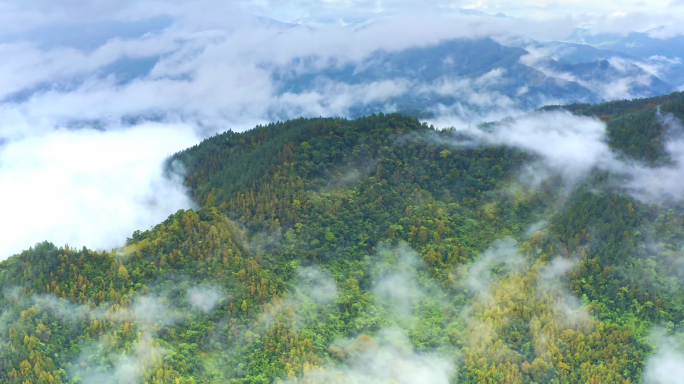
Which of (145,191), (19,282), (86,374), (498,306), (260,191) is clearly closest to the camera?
(86,374)

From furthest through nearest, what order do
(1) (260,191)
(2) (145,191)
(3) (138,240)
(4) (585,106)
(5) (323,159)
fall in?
(4) (585,106) < (2) (145,191) < (5) (323,159) < (1) (260,191) < (3) (138,240)

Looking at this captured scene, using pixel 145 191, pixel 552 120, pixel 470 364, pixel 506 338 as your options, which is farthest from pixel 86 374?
pixel 552 120

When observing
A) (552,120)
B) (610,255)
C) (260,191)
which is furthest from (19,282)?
(552,120)

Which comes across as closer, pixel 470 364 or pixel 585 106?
pixel 470 364

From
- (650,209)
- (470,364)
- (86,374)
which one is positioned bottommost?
(470,364)

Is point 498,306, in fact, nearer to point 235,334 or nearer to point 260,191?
point 235,334

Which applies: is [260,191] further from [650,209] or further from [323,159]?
[650,209]

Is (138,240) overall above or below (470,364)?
above
